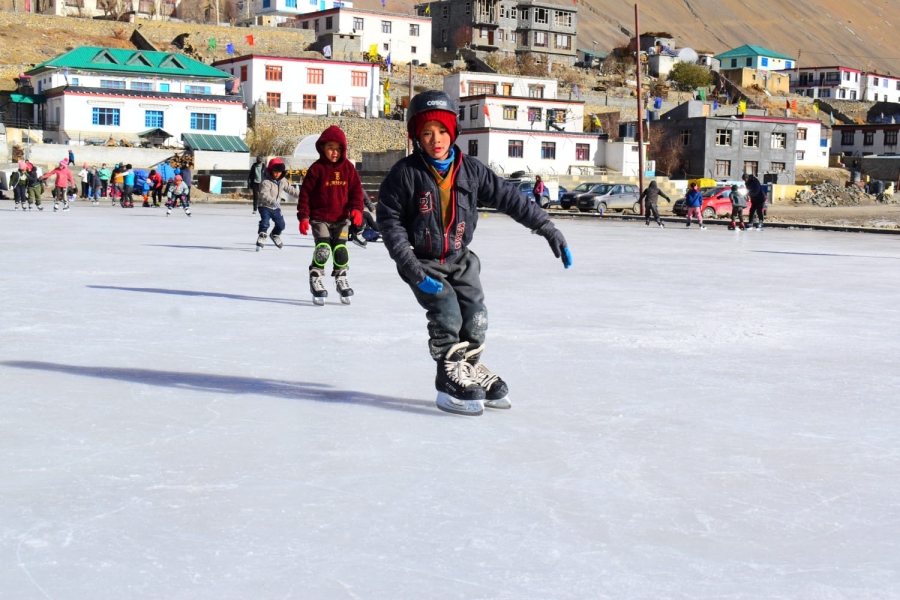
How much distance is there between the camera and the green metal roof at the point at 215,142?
5300cm

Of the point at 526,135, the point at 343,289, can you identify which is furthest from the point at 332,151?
the point at 526,135

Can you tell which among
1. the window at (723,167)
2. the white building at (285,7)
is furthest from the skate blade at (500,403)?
the white building at (285,7)

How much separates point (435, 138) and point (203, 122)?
53.5 m

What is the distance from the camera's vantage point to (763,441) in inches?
163

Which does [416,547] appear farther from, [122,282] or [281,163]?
[281,163]

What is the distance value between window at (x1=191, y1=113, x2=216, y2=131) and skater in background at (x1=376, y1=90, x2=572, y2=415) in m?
53.2

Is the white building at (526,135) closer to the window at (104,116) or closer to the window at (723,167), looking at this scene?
the window at (723,167)

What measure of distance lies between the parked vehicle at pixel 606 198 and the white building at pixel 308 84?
97.0 feet

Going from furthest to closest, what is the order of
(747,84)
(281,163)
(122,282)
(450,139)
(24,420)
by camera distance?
(747,84), (281,163), (122,282), (450,139), (24,420)

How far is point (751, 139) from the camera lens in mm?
68188

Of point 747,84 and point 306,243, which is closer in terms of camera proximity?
point 306,243

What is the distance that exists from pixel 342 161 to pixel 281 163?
3077mm

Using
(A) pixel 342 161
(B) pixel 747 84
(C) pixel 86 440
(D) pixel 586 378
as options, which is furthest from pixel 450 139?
(B) pixel 747 84

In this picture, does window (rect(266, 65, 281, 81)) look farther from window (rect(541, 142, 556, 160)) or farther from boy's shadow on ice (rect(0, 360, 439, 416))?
boy's shadow on ice (rect(0, 360, 439, 416))
